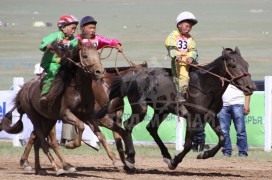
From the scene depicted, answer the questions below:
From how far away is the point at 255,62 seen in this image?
43.0 meters

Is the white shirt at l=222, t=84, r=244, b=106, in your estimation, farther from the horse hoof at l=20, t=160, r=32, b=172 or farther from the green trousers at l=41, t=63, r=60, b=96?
the green trousers at l=41, t=63, r=60, b=96

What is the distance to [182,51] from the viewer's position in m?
12.5

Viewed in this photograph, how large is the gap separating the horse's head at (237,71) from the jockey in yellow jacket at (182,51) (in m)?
0.69

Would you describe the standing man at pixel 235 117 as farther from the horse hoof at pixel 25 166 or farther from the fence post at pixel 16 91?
the fence post at pixel 16 91

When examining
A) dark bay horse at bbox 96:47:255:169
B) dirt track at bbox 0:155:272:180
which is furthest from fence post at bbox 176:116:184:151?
dark bay horse at bbox 96:47:255:169

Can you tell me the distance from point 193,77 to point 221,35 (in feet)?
162

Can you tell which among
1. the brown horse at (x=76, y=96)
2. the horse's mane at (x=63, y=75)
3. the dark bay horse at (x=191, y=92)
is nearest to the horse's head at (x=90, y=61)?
the brown horse at (x=76, y=96)

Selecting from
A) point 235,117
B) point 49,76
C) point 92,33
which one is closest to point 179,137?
point 235,117

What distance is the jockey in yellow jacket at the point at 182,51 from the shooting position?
487 inches

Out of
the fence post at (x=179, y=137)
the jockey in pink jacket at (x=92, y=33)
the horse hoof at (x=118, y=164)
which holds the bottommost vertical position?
the fence post at (x=179, y=137)

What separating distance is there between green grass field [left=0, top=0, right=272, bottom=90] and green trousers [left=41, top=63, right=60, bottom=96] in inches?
195

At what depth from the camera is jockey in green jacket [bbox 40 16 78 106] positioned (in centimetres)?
1210

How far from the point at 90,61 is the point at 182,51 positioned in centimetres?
177

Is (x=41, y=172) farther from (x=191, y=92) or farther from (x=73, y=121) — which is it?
(x=191, y=92)
